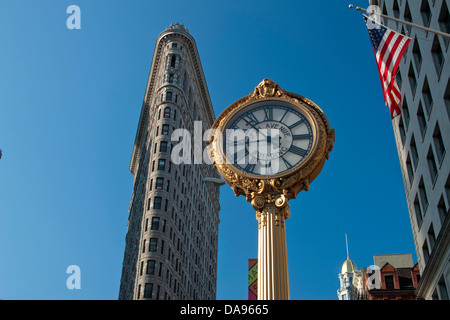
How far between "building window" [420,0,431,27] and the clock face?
2254cm

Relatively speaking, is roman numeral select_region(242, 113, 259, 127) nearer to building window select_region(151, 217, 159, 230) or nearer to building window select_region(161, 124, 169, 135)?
building window select_region(151, 217, 159, 230)

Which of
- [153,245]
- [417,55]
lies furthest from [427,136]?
[153,245]

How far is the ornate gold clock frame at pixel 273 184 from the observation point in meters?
9.34

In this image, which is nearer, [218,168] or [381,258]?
[218,168]

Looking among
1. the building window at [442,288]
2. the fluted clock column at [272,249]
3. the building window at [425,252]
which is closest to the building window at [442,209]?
the building window at [442,288]

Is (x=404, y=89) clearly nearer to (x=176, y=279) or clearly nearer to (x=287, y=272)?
(x=287, y=272)

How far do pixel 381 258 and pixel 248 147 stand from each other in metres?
57.5

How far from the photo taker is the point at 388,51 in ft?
59.7

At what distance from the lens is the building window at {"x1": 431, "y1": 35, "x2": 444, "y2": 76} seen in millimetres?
29328

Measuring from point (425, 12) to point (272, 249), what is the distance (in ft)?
84.3

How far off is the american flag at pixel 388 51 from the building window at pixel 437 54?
1138cm

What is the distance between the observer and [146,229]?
7975cm
